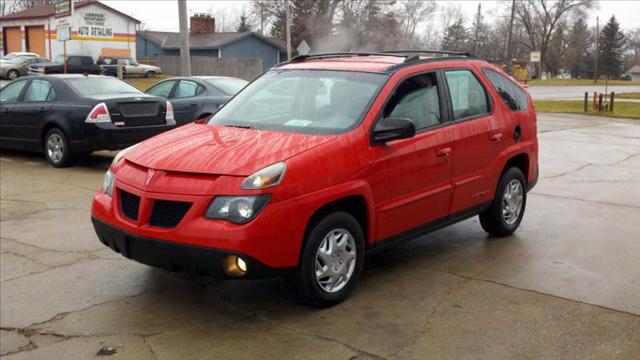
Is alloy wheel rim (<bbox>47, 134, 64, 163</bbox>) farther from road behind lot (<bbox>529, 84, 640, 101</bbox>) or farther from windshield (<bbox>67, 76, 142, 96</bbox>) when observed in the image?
road behind lot (<bbox>529, 84, 640, 101</bbox>)

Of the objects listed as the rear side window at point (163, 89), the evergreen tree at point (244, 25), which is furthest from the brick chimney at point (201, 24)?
the rear side window at point (163, 89)

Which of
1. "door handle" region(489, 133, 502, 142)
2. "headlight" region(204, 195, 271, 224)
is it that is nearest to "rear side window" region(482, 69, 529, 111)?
"door handle" region(489, 133, 502, 142)

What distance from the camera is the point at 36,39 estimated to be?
51188 millimetres

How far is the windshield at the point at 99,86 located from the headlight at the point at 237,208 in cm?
720

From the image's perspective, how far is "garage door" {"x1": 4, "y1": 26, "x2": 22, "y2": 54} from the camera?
52844 millimetres

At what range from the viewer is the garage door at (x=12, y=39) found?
52.8 meters

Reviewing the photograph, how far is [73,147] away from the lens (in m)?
10.3

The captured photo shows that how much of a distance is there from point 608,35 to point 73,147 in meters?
90.2

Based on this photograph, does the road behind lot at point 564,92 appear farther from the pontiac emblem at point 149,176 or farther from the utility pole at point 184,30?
the pontiac emblem at point 149,176

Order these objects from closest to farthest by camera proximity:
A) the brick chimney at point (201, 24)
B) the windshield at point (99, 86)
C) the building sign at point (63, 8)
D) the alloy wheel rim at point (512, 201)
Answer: the alloy wheel rim at point (512, 201) < the windshield at point (99, 86) < the building sign at point (63, 8) < the brick chimney at point (201, 24)

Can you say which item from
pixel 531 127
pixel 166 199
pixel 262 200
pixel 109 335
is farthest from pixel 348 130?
pixel 531 127

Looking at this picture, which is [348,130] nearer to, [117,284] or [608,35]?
[117,284]

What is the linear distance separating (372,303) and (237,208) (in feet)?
4.22

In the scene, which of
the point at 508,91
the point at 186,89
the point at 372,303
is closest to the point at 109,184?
the point at 372,303
